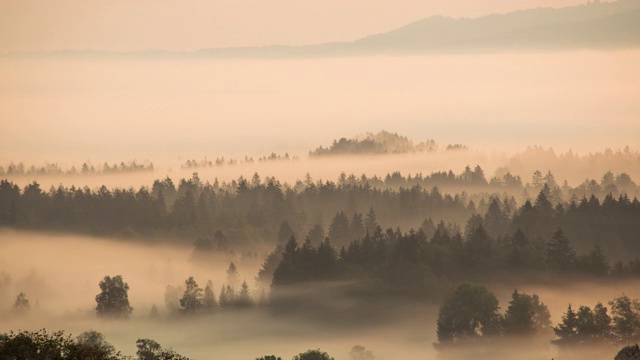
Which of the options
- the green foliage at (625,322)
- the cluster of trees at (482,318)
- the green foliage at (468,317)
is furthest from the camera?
the cluster of trees at (482,318)

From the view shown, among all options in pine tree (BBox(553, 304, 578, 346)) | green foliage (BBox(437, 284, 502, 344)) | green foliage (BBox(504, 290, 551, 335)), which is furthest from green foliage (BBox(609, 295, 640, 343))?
green foliage (BBox(437, 284, 502, 344))

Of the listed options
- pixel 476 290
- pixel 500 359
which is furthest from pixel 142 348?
pixel 476 290

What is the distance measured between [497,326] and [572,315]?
951 centimetres

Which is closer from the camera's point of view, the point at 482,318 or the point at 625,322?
the point at 625,322

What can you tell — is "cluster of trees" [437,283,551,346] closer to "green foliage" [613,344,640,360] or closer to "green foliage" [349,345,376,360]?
"green foliage" [349,345,376,360]

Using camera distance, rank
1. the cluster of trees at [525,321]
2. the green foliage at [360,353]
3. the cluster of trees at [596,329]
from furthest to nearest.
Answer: the green foliage at [360,353], the cluster of trees at [525,321], the cluster of trees at [596,329]

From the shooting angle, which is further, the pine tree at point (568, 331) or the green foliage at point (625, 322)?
the green foliage at point (625, 322)

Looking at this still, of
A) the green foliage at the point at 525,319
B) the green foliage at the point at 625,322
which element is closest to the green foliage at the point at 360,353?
the green foliage at the point at 525,319

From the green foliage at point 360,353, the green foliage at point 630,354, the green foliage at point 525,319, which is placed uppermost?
the green foliage at point 525,319

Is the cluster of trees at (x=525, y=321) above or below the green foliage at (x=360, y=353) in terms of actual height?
above

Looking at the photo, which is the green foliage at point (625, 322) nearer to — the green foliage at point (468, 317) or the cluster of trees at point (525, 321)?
the cluster of trees at point (525, 321)

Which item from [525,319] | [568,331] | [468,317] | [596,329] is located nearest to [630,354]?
[596,329]

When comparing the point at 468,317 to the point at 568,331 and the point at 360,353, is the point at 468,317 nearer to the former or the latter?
the point at 360,353

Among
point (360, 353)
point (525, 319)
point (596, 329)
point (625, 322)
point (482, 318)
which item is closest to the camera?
point (596, 329)
